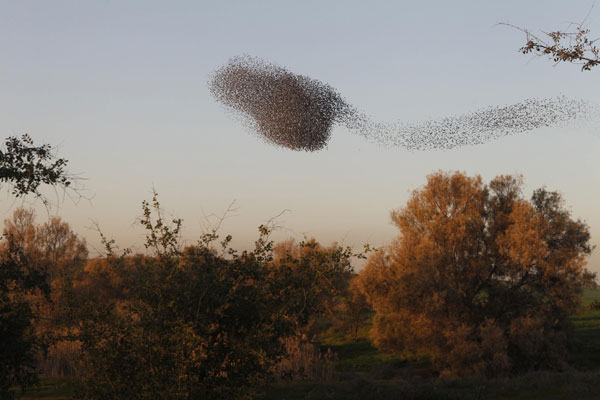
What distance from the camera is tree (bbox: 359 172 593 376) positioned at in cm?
3353

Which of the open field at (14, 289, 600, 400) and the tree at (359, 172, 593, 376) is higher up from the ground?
the tree at (359, 172, 593, 376)

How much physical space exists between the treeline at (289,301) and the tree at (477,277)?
0.09 metres

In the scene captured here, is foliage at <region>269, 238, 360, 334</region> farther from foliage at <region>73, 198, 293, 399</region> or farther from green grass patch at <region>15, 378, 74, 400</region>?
green grass patch at <region>15, 378, 74, 400</region>

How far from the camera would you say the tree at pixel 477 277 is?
33531 millimetres

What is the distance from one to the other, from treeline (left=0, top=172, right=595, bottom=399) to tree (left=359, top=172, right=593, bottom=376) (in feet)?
0.30

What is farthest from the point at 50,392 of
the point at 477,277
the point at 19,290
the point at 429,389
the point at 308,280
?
the point at 477,277

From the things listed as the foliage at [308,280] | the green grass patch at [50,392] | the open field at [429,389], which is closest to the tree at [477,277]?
the open field at [429,389]

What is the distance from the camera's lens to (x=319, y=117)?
39.8m

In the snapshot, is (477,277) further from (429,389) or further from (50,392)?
(50,392)

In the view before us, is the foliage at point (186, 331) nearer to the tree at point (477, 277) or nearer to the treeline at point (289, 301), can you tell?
the treeline at point (289, 301)

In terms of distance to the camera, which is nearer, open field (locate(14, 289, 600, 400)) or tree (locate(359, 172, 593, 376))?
open field (locate(14, 289, 600, 400))

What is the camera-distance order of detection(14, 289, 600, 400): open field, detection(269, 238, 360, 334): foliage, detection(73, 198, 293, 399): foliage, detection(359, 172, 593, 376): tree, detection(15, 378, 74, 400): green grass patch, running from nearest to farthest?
1. detection(73, 198, 293, 399): foliage
2. detection(269, 238, 360, 334): foliage
3. detection(15, 378, 74, 400): green grass patch
4. detection(14, 289, 600, 400): open field
5. detection(359, 172, 593, 376): tree

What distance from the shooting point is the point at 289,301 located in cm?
1108

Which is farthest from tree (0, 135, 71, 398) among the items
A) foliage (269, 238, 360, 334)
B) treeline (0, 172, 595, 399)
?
foliage (269, 238, 360, 334)
